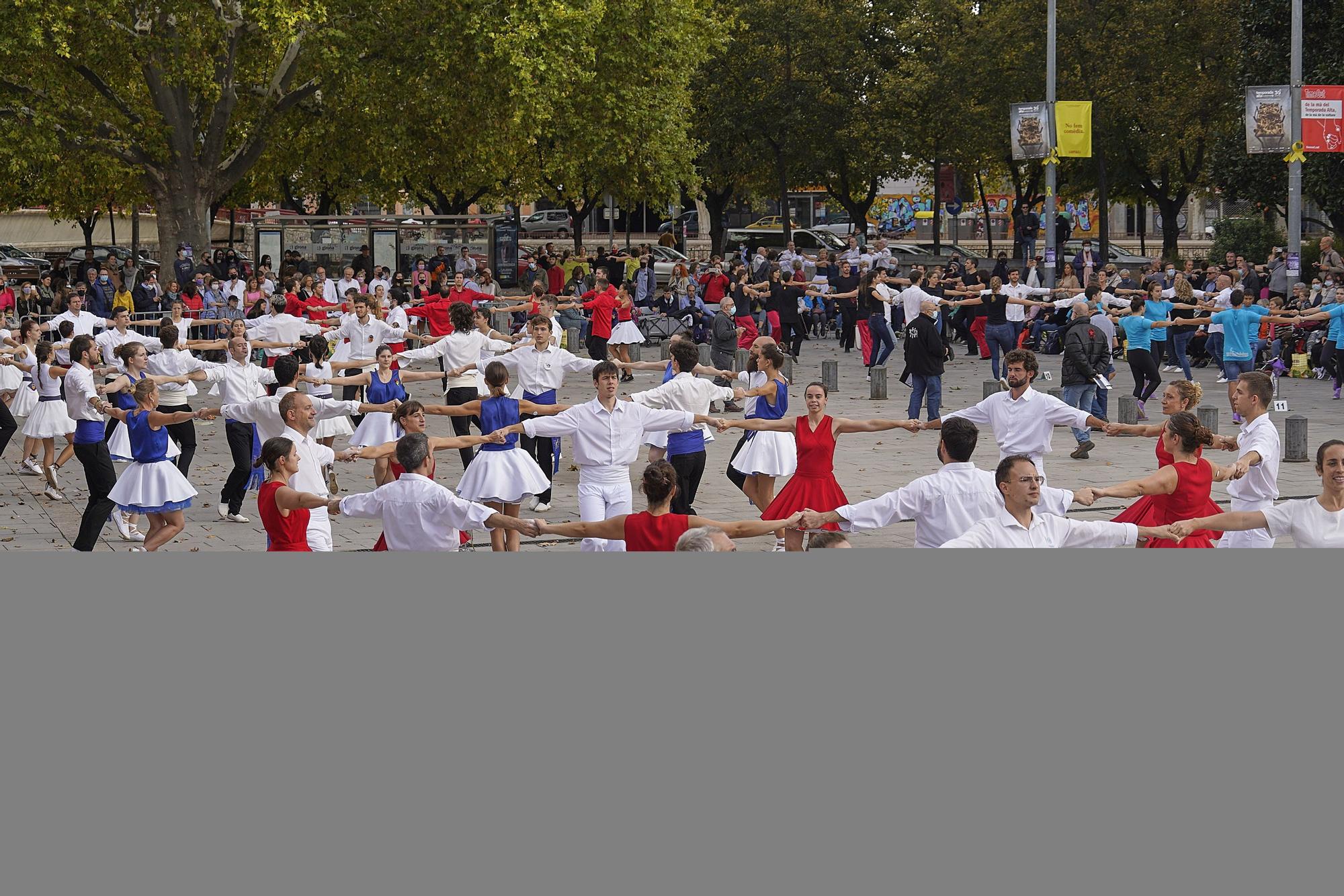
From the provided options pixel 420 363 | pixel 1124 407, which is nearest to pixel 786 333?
pixel 420 363

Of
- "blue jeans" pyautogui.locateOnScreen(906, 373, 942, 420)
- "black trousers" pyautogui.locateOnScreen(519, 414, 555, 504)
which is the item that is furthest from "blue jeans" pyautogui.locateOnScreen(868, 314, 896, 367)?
"black trousers" pyautogui.locateOnScreen(519, 414, 555, 504)

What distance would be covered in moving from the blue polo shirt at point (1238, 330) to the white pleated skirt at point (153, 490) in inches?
524

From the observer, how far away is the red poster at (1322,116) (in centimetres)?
2656

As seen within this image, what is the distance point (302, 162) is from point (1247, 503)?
29.3 m

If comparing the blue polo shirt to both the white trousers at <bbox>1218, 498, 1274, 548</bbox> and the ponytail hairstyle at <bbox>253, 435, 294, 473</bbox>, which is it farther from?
the ponytail hairstyle at <bbox>253, 435, 294, 473</bbox>

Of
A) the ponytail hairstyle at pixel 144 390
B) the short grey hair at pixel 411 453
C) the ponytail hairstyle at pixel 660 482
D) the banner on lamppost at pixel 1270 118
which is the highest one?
the banner on lamppost at pixel 1270 118

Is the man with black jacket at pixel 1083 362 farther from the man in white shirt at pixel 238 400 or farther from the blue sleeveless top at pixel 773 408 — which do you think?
the man in white shirt at pixel 238 400

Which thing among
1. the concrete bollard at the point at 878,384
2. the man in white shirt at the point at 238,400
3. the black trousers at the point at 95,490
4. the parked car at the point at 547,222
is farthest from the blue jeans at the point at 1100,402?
the parked car at the point at 547,222

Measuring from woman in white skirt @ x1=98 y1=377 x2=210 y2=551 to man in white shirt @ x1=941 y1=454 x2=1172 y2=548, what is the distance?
6609mm

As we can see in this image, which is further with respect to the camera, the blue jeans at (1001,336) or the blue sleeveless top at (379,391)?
the blue jeans at (1001,336)

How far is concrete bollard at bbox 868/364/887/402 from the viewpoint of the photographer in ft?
72.1

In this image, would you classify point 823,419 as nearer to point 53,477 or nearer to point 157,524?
point 157,524

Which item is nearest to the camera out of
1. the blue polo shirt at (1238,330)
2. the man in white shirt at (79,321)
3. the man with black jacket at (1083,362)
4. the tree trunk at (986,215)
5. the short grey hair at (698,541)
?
the short grey hair at (698,541)

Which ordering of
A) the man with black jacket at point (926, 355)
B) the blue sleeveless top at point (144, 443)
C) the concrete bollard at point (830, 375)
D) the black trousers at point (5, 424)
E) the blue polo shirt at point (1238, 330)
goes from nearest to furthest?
1. the blue sleeveless top at point (144, 443)
2. the black trousers at point (5, 424)
3. the man with black jacket at point (926, 355)
4. the blue polo shirt at point (1238, 330)
5. the concrete bollard at point (830, 375)
